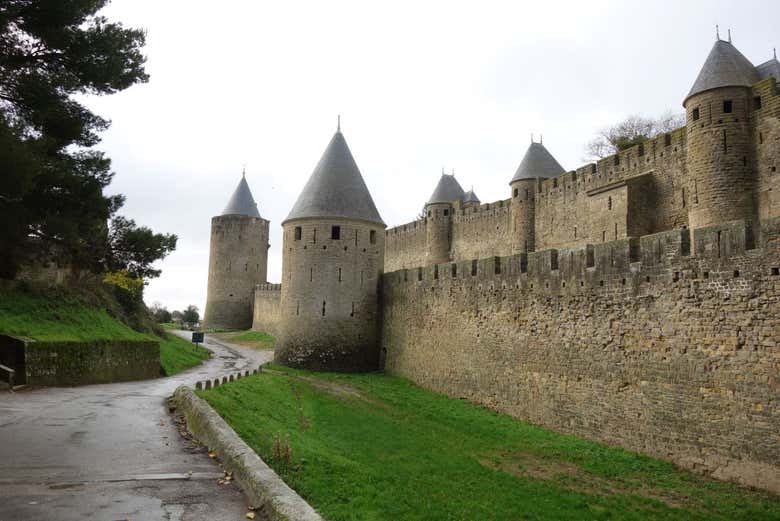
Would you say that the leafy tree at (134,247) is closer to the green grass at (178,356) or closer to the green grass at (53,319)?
the green grass at (53,319)

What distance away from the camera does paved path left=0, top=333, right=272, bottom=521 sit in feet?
19.0

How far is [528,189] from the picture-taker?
108 feet

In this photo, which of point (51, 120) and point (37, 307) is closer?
point (51, 120)

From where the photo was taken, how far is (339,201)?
86.5ft

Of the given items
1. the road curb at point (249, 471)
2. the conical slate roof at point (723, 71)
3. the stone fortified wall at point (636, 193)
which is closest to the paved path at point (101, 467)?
the road curb at point (249, 471)

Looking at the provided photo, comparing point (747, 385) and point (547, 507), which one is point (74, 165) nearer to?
point (547, 507)

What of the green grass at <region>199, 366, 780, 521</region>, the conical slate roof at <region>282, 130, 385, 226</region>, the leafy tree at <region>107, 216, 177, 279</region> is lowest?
the green grass at <region>199, 366, 780, 521</region>

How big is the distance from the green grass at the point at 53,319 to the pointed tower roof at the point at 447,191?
Result: 25.0m

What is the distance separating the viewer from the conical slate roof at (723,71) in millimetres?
20047

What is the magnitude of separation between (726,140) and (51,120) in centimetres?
1932

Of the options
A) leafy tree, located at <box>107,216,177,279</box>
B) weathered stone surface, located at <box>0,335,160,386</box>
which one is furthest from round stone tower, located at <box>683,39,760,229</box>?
weathered stone surface, located at <box>0,335,160,386</box>

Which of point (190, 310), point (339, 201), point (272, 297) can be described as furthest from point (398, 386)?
point (190, 310)

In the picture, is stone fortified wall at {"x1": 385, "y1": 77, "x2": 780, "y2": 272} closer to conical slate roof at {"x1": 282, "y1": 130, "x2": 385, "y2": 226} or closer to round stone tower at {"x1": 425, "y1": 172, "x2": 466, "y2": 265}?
round stone tower at {"x1": 425, "y1": 172, "x2": 466, "y2": 265}

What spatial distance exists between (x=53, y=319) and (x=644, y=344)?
1573 centimetres
